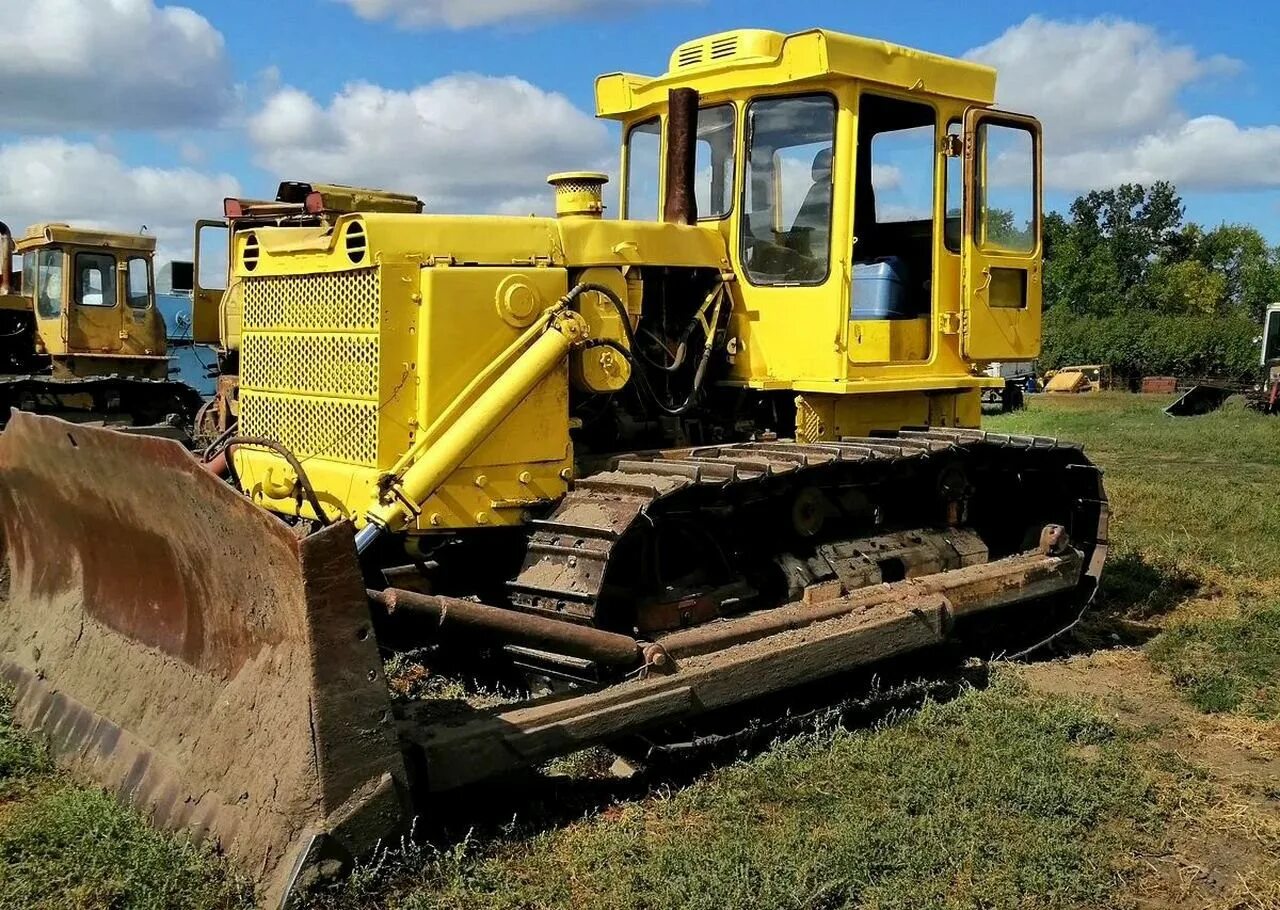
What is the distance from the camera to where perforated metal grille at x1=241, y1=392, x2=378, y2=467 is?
5434 millimetres

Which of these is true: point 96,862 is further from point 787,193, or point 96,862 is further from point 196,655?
point 787,193

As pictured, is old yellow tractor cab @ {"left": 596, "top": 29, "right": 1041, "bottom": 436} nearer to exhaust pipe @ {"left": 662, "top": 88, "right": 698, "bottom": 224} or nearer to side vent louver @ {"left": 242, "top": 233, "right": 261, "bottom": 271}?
exhaust pipe @ {"left": 662, "top": 88, "right": 698, "bottom": 224}

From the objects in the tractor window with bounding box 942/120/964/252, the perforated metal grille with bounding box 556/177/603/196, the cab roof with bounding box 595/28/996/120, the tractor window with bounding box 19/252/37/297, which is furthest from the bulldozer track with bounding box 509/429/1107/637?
the tractor window with bounding box 19/252/37/297

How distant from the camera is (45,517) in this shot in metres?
5.59

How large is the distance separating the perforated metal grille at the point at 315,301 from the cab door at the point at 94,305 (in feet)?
39.9

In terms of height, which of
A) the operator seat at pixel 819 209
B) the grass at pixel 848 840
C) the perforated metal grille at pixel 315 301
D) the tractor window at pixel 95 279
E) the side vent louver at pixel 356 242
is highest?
the tractor window at pixel 95 279

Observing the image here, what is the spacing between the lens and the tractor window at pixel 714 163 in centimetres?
680

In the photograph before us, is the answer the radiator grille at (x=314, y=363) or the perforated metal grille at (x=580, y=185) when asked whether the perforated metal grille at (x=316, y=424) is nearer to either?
the radiator grille at (x=314, y=363)

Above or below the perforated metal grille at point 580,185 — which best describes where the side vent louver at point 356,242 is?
below

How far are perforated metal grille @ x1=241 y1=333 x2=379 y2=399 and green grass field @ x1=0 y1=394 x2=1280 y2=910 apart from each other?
6.46 feet

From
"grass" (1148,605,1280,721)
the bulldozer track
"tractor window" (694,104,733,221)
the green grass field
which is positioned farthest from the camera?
"tractor window" (694,104,733,221)

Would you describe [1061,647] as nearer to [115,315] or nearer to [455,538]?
[455,538]

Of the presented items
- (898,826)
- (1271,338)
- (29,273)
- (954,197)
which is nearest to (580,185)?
(954,197)

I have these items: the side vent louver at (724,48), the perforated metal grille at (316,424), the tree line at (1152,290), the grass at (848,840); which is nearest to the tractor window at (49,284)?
the perforated metal grille at (316,424)
